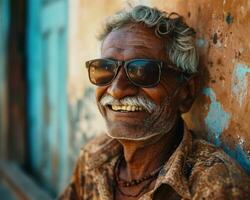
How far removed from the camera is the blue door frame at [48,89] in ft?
17.6

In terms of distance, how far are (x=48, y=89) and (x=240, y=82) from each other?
3873 millimetres

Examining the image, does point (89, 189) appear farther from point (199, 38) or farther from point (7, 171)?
point (7, 171)

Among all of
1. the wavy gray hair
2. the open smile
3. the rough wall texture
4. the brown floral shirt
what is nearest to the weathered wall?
the rough wall texture

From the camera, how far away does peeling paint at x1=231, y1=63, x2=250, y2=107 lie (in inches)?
88.9

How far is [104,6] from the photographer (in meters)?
3.72

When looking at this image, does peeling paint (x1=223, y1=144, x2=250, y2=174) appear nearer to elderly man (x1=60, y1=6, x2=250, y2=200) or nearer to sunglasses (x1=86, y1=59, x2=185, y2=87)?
elderly man (x1=60, y1=6, x2=250, y2=200)

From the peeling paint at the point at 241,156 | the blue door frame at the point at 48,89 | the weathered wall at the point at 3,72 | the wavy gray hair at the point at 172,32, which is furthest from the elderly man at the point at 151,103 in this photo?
the weathered wall at the point at 3,72

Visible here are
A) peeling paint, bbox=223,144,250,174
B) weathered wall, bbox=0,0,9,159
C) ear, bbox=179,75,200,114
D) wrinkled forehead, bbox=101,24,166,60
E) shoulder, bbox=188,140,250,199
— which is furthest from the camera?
weathered wall, bbox=0,0,9,159

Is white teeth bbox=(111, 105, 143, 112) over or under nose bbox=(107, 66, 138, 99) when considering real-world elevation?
under

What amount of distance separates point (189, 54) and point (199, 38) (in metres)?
0.18

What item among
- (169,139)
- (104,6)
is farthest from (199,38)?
(104,6)

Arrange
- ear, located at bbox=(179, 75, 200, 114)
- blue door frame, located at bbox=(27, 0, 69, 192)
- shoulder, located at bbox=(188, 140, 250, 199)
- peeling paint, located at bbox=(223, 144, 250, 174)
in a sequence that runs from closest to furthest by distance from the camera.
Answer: shoulder, located at bbox=(188, 140, 250, 199) → peeling paint, located at bbox=(223, 144, 250, 174) → ear, located at bbox=(179, 75, 200, 114) → blue door frame, located at bbox=(27, 0, 69, 192)

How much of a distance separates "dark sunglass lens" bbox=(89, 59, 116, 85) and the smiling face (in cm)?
3

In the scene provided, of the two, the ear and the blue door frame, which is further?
the blue door frame
